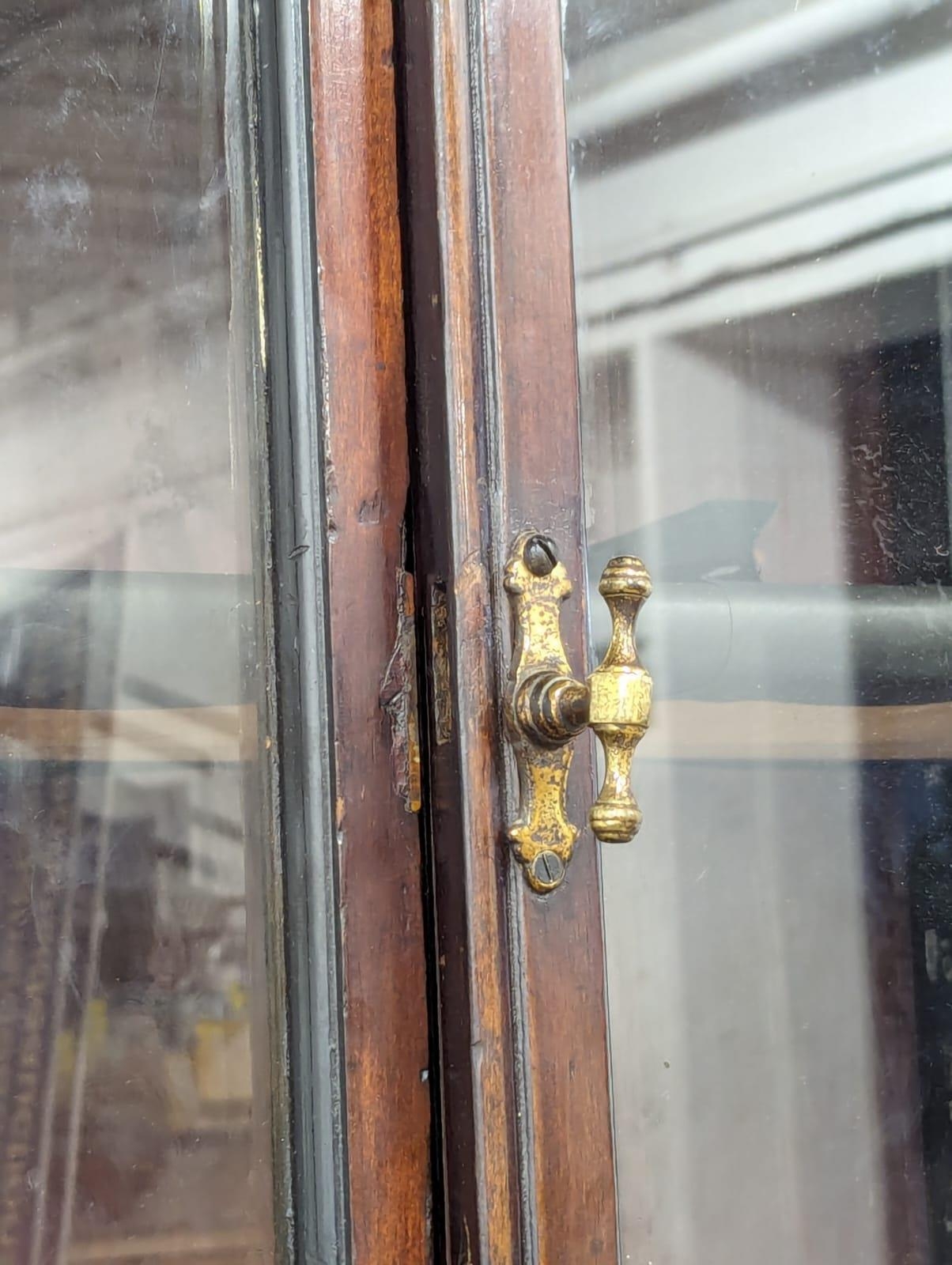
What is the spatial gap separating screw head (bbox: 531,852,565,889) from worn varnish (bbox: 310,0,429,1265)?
4 cm

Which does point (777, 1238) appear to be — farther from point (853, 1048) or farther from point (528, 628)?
point (528, 628)

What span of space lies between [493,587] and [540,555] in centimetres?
2

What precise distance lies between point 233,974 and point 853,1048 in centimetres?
31

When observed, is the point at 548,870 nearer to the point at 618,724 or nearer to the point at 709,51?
the point at 618,724

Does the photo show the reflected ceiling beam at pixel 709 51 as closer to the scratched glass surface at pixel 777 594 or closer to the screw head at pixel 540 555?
the scratched glass surface at pixel 777 594

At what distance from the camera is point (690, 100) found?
1.83 feet

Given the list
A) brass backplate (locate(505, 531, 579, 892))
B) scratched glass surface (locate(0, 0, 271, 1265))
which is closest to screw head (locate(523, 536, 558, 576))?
brass backplate (locate(505, 531, 579, 892))

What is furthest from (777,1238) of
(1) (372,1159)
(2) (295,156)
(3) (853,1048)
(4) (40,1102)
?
(2) (295,156)

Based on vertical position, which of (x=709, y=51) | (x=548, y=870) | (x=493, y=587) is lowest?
(x=548, y=870)

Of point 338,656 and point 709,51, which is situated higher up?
point 709,51

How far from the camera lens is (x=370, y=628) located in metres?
0.42

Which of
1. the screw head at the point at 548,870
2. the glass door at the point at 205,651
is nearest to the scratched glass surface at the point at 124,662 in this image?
the glass door at the point at 205,651

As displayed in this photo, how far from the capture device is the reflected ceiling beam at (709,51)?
0.52 m

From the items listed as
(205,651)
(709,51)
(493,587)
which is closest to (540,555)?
(493,587)
